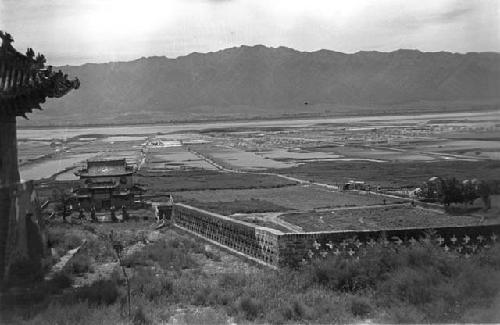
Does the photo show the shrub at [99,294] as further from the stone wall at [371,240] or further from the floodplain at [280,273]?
the stone wall at [371,240]

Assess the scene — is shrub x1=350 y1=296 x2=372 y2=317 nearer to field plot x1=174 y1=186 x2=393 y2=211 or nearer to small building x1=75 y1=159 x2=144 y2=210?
field plot x1=174 y1=186 x2=393 y2=211

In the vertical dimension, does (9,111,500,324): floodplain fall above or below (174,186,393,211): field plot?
above

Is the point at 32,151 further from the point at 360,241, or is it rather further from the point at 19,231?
the point at 360,241

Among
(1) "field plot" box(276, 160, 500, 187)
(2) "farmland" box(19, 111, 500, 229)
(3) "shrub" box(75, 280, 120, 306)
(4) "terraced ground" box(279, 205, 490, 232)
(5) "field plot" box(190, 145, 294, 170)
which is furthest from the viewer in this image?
(5) "field plot" box(190, 145, 294, 170)

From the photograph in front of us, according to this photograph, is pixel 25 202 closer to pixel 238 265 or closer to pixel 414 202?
pixel 238 265

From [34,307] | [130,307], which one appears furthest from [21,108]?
[130,307]

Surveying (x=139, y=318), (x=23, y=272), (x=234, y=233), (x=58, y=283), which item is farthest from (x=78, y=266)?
(x=139, y=318)

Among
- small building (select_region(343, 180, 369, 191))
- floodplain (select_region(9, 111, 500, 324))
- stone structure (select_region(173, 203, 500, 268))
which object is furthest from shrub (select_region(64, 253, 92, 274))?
small building (select_region(343, 180, 369, 191))
